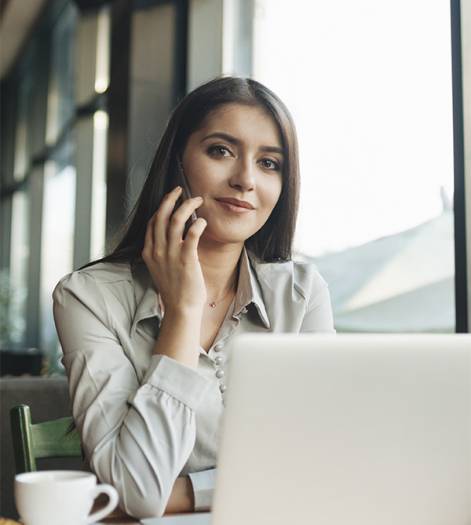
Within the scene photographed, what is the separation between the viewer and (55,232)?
705 cm

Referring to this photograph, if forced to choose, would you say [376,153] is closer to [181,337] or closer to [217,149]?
[217,149]

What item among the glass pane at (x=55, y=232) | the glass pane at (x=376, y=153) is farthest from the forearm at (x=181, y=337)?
the glass pane at (x=55, y=232)

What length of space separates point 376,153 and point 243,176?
4.05 ft

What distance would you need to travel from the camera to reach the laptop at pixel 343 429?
32.0 inches

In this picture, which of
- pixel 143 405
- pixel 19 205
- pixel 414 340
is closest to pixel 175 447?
pixel 143 405

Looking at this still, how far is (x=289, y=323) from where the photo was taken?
65.9 inches

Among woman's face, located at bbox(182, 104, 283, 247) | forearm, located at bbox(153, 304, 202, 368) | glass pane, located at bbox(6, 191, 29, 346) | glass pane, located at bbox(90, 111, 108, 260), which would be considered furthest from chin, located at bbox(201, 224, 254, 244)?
glass pane, located at bbox(6, 191, 29, 346)

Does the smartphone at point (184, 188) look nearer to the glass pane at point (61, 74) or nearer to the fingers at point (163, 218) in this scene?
the fingers at point (163, 218)

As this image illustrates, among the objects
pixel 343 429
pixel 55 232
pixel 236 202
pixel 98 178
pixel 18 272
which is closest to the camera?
pixel 343 429

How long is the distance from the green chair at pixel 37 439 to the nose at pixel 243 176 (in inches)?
22.9

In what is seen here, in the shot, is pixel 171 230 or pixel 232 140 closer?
pixel 171 230

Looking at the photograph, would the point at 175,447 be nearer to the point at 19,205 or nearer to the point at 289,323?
the point at 289,323

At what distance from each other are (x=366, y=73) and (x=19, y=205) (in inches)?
280

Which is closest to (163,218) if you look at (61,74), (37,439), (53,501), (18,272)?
(37,439)
